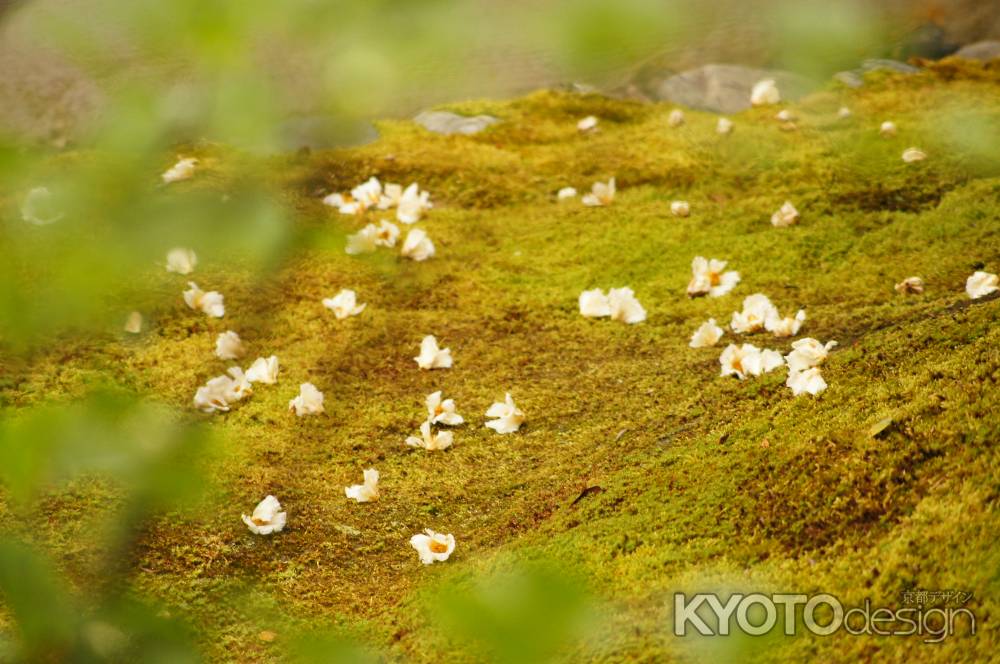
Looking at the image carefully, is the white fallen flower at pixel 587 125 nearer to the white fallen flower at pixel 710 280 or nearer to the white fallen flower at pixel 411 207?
the white fallen flower at pixel 411 207

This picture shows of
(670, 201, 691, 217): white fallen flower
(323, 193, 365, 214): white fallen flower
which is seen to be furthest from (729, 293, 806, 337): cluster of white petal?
(323, 193, 365, 214): white fallen flower

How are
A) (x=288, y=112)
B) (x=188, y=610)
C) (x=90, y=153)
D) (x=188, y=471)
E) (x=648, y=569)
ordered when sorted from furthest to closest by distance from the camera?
(x=288, y=112), (x=90, y=153), (x=188, y=471), (x=188, y=610), (x=648, y=569)

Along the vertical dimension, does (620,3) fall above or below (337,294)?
above

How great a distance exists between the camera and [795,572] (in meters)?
2.35

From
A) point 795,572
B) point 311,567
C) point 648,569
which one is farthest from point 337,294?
point 795,572

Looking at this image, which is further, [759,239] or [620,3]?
[759,239]

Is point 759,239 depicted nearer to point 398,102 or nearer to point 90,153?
point 398,102

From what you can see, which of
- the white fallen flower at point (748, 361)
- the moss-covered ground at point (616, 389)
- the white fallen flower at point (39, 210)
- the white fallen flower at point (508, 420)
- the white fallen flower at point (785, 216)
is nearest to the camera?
the moss-covered ground at point (616, 389)

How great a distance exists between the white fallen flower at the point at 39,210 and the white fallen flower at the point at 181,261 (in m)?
0.86

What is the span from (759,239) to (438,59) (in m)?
3.19

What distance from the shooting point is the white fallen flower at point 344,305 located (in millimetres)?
4523

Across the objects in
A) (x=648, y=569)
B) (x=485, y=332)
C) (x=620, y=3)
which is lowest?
(x=485, y=332)

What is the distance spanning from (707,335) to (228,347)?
2.29 meters

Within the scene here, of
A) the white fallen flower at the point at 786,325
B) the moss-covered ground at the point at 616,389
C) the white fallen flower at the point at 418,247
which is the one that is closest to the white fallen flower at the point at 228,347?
the moss-covered ground at the point at 616,389
